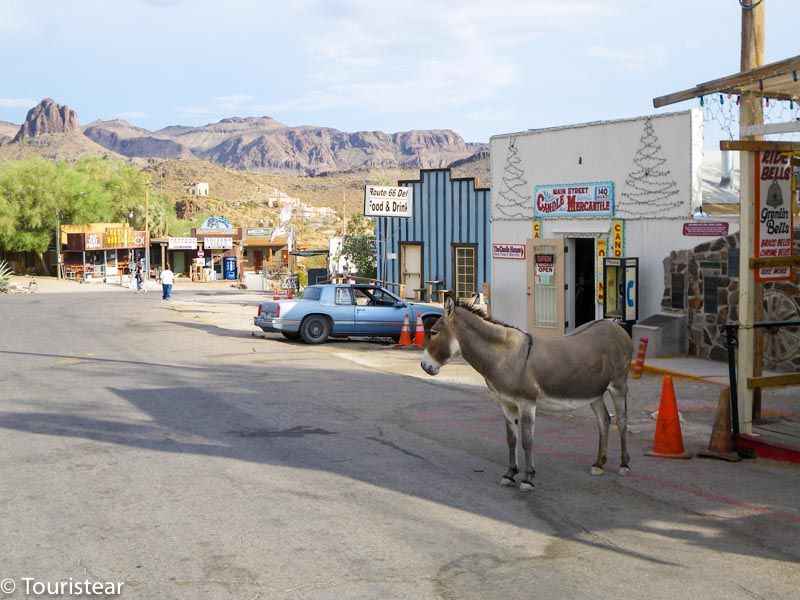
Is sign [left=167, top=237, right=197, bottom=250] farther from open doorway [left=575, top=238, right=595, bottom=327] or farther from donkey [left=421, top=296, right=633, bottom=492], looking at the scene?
donkey [left=421, top=296, right=633, bottom=492]

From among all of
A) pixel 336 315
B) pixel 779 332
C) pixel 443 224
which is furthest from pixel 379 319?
pixel 443 224

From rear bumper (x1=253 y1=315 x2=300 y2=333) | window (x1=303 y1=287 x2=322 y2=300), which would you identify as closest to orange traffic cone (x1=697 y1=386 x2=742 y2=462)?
rear bumper (x1=253 y1=315 x2=300 y2=333)

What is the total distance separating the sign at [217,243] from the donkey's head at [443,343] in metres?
71.0

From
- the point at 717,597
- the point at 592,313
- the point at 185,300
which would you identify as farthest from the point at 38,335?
the point at 717,597

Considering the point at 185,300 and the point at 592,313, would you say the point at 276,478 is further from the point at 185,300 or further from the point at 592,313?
the point at 185,300

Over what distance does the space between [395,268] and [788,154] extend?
27314 mm

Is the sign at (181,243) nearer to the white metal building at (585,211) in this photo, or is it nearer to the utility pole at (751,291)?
the white metal building at (585,211)

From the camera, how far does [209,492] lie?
852 cm

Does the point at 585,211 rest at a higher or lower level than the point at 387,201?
lower

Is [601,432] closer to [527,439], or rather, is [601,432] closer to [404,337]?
[527,439]

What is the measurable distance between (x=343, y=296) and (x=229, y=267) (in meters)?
53.8

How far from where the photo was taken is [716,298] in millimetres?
17922

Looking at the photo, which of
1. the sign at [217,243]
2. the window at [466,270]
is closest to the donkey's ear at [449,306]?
the window at [466,270]

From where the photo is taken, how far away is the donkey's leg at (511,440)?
8.79m
